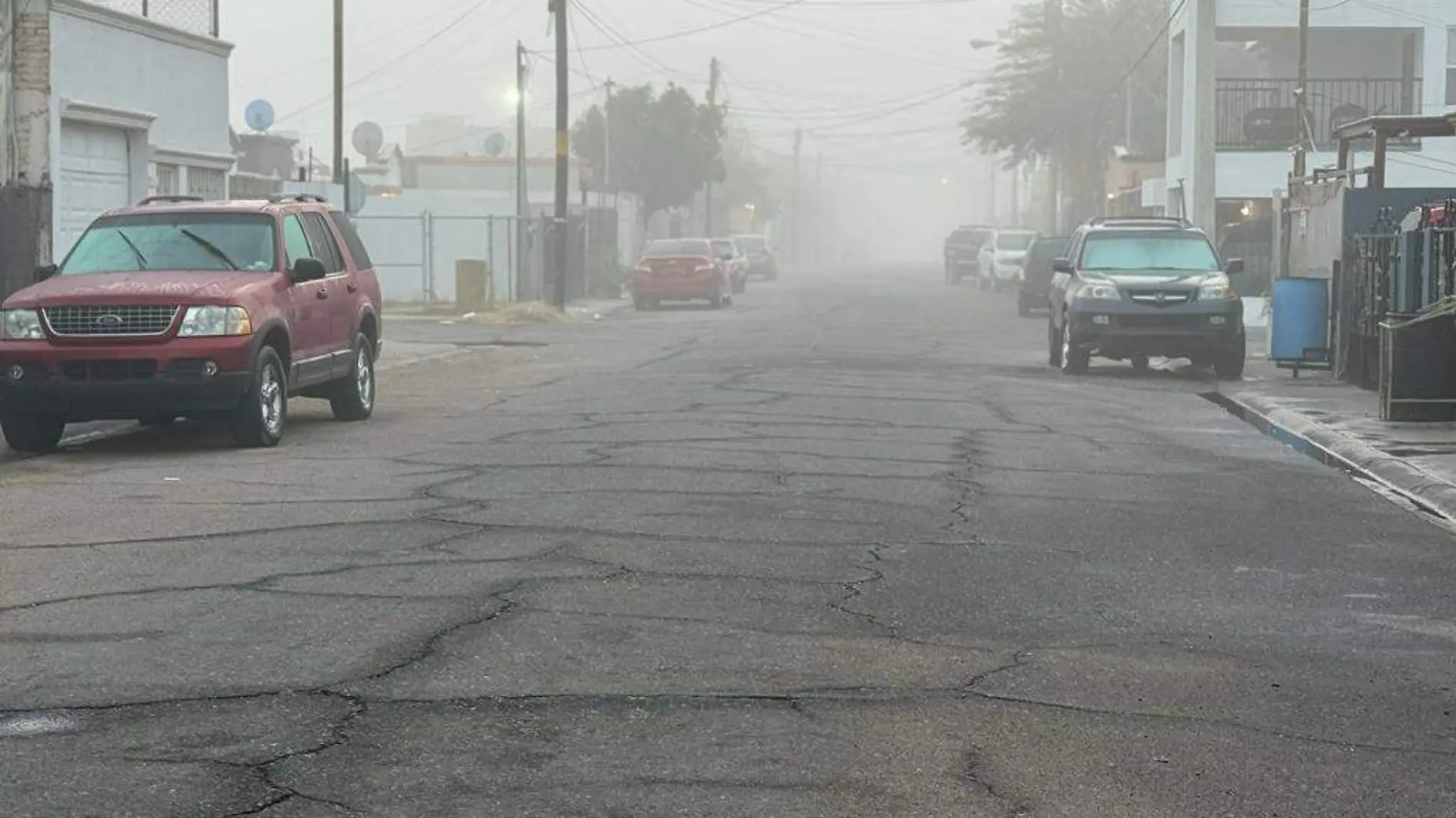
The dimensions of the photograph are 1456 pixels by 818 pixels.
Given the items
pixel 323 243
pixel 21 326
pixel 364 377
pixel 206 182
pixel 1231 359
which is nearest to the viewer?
pixel 21 326

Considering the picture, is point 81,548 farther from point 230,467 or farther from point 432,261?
point 432,261

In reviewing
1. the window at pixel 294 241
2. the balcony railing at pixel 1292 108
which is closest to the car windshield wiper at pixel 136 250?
the window at pixel 294 241

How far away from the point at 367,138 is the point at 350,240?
32405 millimetres

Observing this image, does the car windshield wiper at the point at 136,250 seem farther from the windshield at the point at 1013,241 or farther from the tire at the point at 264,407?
the windshield at the point at 1013,241

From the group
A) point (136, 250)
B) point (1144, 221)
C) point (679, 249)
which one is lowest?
point (679, 249)

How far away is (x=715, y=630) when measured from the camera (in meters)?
8.26

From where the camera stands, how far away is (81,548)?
409 inches

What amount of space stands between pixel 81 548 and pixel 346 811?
5280 millimetres

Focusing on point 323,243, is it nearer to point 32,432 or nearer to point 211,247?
point 211,247

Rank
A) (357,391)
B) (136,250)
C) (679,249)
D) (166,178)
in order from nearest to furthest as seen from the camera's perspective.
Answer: (136,250) → (357,391) → (166,178) → (679,249)

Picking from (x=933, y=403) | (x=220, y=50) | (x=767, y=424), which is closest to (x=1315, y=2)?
(x=220, y=50)

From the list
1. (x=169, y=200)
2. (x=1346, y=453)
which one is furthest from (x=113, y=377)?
(x=1346, y=453)

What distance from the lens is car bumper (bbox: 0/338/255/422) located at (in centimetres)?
1491

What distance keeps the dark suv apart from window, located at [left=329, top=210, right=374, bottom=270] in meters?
9.25
